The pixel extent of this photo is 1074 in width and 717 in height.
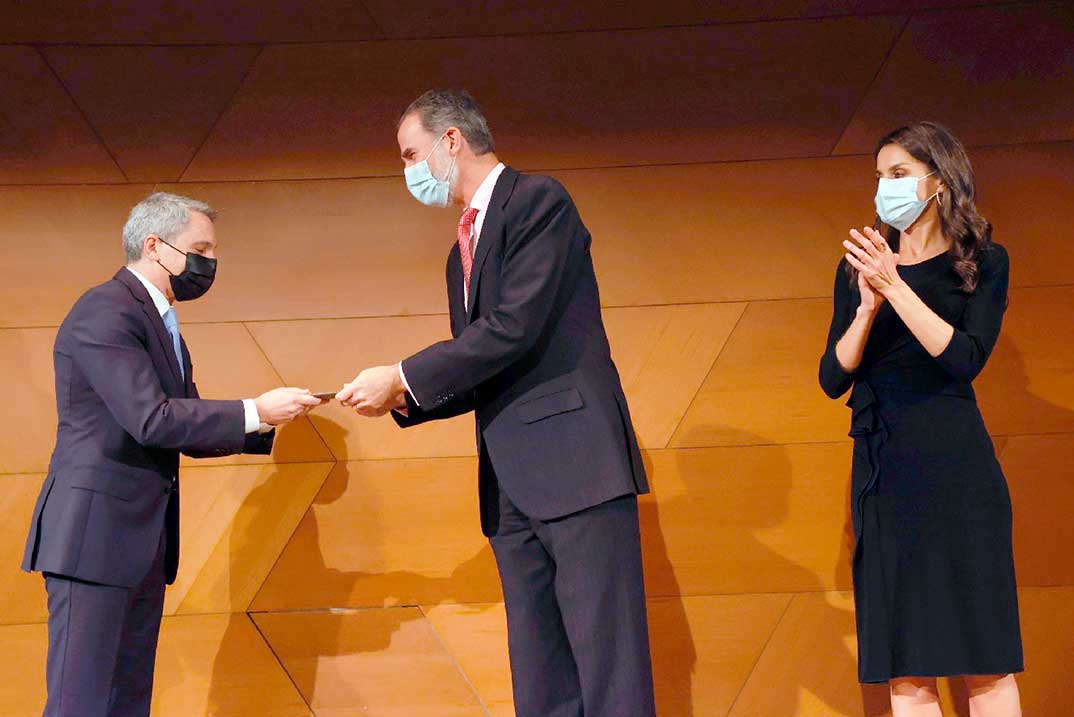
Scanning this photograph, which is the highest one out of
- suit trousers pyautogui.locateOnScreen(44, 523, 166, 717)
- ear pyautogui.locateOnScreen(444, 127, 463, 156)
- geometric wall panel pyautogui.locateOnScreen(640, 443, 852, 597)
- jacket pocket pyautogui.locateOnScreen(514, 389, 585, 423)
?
ear pyautogui.locateOnScreen(444, 127, 463, 156)

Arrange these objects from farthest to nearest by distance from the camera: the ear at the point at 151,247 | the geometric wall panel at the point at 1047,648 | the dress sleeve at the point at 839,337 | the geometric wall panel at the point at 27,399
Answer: the geometric wall panel at the point at 27,399
the geometric wall panel at the point at 1047,648
the ear at the point at 151,247
the dress sleeve at the point at 839,337

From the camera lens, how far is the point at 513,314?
204 cm

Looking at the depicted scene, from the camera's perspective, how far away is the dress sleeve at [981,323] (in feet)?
7.12

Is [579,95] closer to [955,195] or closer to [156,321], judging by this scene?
[955,195]

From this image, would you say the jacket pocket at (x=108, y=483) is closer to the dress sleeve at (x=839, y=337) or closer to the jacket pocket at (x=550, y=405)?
the jacket pocket at (x=550, y=405)

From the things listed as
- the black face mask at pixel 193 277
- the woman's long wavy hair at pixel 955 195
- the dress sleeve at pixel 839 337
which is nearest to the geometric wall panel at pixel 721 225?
the dress sleeve at pixel 839 337

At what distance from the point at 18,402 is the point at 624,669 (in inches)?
76.1

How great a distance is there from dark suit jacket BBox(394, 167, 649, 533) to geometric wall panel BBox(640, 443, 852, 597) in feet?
2.75

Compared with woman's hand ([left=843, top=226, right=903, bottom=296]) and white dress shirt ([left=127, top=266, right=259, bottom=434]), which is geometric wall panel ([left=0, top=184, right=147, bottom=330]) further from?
woman's hand ([left=843, top=226, right=903, bottom=296])

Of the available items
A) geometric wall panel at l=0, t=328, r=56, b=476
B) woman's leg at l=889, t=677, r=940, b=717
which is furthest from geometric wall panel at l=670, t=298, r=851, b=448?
geometric wall panel at l=0, t=328, r=56, b=476

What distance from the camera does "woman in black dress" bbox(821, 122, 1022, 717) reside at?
86.5 inches

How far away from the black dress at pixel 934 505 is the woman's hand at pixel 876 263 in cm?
10

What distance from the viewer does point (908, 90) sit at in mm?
3008

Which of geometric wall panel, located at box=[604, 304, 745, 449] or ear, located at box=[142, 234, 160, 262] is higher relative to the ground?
ear, located at box=[142, 234, 160, 262]
